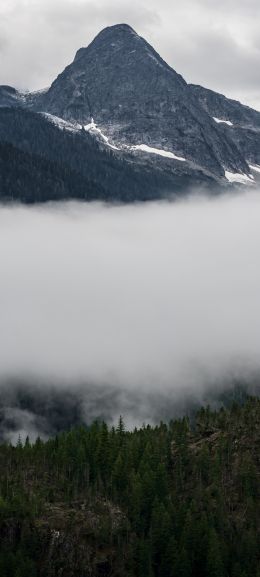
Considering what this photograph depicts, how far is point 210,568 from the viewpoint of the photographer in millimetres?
195500

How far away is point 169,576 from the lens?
199 meters

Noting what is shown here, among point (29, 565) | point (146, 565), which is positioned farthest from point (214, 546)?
point (29, 565)

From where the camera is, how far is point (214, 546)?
196 m

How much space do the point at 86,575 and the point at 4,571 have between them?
20803 mm

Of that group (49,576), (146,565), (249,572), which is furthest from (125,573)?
(249,572)

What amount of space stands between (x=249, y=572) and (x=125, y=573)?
3130cm

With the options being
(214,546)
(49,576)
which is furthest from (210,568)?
(49,576)

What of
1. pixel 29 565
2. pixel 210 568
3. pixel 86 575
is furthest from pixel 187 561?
pixel 29 565

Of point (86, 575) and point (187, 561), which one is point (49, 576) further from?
point (187, 561)

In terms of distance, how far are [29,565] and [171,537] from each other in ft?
118

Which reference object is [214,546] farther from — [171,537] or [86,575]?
[86,575]

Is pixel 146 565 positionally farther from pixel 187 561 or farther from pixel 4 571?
pixel 4 571

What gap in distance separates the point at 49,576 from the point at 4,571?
39.7 ft

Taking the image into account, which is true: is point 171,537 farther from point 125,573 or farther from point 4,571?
point 4,571
